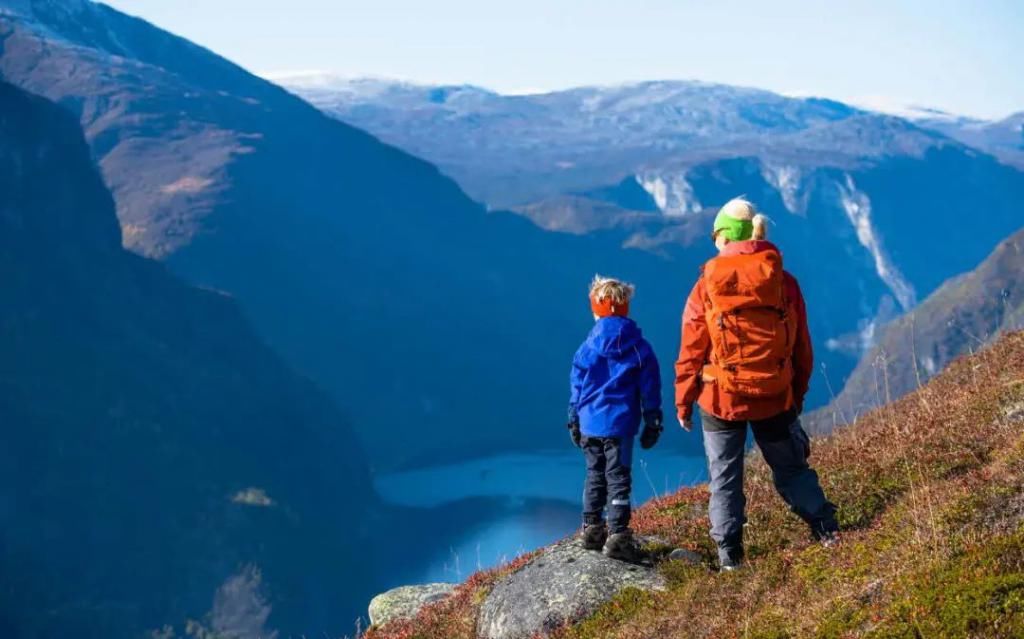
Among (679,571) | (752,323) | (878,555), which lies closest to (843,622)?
(878,555)

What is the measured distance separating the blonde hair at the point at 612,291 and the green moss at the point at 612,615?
279cm

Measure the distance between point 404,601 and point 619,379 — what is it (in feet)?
19.7

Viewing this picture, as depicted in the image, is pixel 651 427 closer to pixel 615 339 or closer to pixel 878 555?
pixel 615 339

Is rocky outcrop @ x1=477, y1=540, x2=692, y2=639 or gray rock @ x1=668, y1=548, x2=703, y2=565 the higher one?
gray rock @ x1=668, y1=548, x2=703, y2=565

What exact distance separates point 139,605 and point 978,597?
Result: 146270 millimetres

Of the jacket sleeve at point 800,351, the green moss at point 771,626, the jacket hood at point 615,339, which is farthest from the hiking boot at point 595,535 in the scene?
the green moss at point 771,626

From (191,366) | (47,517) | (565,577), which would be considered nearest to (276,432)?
(191,366)

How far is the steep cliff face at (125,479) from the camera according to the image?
139000mm

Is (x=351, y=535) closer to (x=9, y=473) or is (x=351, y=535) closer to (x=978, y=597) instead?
(x=9, y=473)

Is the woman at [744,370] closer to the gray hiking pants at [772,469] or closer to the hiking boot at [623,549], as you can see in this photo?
the gray hiking pants at [772,469]

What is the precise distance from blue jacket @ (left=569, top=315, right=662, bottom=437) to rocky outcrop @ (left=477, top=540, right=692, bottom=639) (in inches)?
51.2

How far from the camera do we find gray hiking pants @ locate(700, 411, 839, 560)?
8.56 meters

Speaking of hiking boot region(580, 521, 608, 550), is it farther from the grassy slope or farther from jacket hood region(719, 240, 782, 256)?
jacket hood region(719, 240, 782, 256)

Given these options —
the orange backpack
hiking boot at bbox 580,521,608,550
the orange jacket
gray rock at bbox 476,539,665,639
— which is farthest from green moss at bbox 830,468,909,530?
hiking boot at bbox 580,521,608,550
